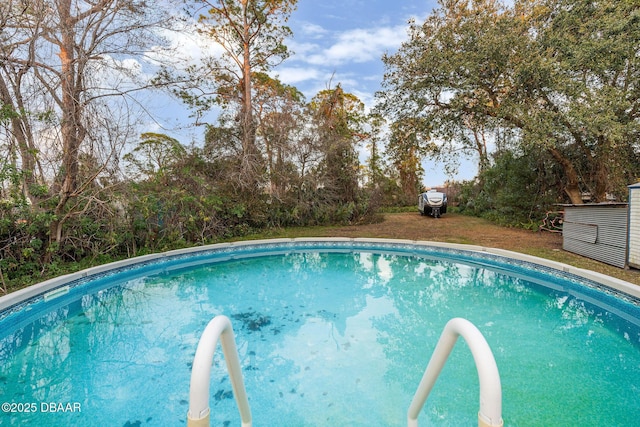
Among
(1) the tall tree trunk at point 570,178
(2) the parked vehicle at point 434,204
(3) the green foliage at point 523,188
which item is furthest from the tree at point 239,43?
(1) the tall tree trunk at point 570,178

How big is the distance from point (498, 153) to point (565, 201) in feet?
10.6

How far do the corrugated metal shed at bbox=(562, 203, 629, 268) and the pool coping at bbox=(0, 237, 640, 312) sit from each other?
3.04 feet

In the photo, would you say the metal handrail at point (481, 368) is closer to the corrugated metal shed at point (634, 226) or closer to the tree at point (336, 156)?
the corrugated metal shed at point (634, 226)

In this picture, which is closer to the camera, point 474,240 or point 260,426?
point 260,426

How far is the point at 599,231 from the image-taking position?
19.2ft

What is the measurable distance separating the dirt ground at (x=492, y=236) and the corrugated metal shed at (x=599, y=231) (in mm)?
179

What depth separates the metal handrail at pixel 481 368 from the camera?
92 cm

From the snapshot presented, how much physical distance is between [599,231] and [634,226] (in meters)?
0.95

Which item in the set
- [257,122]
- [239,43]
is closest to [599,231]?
[257,122]

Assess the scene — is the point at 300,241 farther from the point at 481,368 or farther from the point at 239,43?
the point at 239,43

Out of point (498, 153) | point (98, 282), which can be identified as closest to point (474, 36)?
point (498, 153)

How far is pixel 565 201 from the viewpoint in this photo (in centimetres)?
1038

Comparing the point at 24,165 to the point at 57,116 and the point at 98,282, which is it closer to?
the point at 57,116

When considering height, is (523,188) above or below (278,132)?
below
